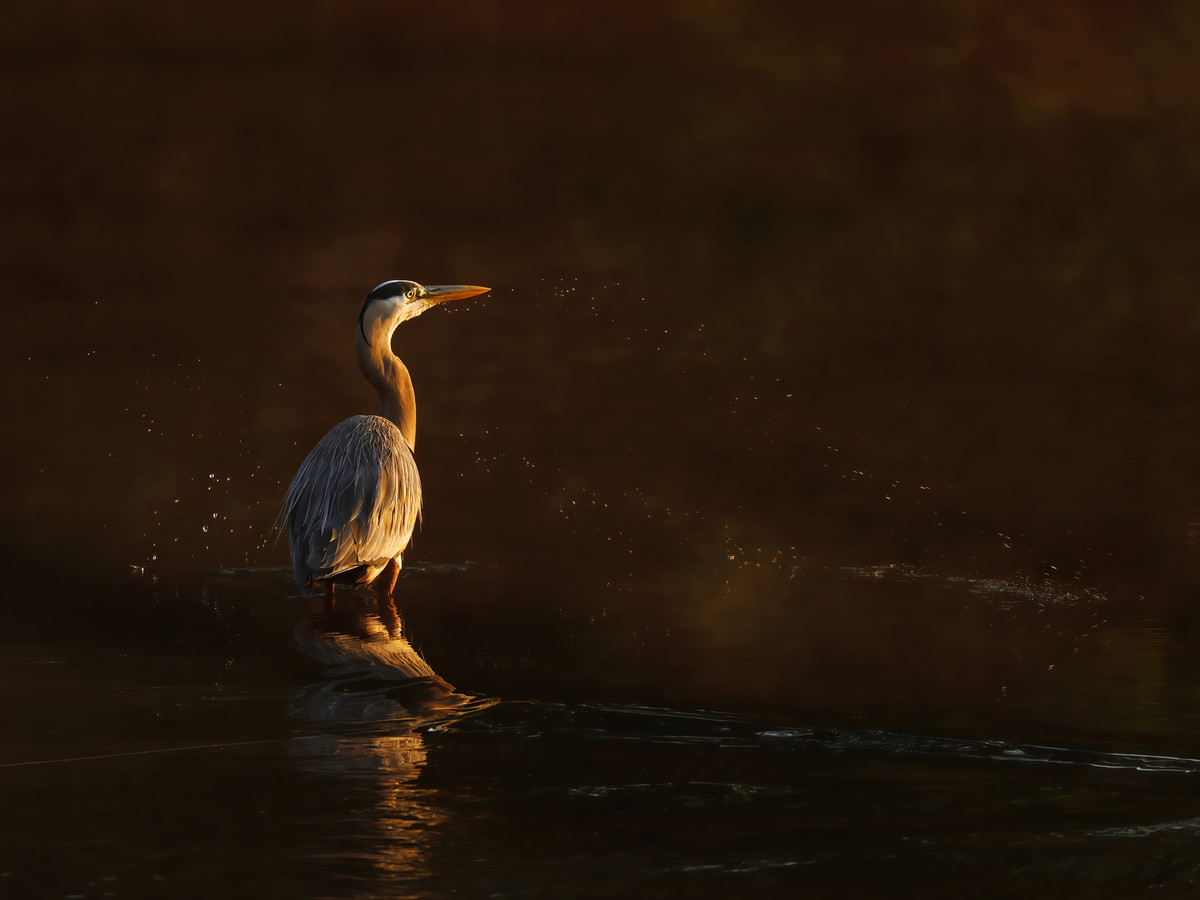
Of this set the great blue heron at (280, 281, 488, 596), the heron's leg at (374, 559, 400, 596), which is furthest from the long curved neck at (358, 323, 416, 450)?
the heron's leg at (374, 559, 400, 596)

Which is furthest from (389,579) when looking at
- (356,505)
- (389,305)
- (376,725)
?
(376,725)

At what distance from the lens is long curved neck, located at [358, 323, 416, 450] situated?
5477mm

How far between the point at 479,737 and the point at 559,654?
0.85m

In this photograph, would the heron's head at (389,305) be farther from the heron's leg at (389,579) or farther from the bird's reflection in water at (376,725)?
the bird's reflection in water at (376,725)

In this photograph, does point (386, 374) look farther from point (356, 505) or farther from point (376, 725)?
point (376, 725)

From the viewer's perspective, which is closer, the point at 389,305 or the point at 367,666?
the point at 367,666

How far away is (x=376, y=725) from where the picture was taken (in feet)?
11.0

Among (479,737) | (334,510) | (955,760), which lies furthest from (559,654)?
(955,760)

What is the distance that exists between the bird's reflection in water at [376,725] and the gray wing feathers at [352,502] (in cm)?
24

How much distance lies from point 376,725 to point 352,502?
1447 millimetres

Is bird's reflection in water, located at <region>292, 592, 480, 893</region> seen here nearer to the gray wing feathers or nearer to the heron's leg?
the heron's leg

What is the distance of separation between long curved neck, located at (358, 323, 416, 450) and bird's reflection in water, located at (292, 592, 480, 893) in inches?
40.5

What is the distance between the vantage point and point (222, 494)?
20.8ft

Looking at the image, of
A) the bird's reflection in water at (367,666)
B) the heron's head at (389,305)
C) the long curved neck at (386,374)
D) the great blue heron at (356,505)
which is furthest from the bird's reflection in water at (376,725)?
the heron's head at (389,305)
